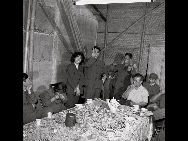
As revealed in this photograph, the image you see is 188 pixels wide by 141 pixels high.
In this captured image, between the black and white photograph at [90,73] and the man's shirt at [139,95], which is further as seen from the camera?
the man's shirt at [139,95]

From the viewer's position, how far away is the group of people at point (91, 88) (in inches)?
160

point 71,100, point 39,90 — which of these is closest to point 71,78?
point 71,100

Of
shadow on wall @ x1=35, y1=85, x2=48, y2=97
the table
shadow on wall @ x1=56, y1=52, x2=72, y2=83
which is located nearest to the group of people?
shadow on wall @ x1=35, y1=85, x2=48, y2=97

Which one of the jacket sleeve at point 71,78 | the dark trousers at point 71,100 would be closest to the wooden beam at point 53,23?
the jacket sleeve at point 71,78

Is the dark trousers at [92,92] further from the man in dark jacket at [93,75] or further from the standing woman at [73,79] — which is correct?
the standing woman at [73,79]

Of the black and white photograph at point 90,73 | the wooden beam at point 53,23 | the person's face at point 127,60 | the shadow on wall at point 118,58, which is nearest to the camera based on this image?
the black and white photograph at point 90,73

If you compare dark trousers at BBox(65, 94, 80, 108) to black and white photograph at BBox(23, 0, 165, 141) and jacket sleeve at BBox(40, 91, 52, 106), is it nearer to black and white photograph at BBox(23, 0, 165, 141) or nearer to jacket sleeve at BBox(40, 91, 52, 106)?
black and white photograph at BBox(23, 0, 165, 141)

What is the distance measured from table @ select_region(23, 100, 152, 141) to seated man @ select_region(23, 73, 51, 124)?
803 mm

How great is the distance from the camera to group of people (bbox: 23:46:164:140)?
4070mm

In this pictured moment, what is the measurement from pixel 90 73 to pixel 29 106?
8.00 feet
